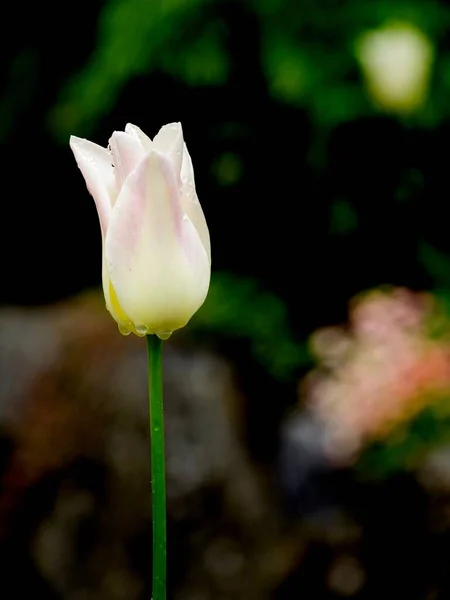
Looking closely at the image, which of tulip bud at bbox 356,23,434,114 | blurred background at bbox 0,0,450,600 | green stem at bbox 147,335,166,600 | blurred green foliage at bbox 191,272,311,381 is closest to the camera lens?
green stem at bbox 147,335,166,600

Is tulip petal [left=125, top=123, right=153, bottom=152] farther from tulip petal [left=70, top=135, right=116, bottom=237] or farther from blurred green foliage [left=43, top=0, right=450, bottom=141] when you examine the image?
blurred green foliage [left=43, top=0, right=450, bottom=141]

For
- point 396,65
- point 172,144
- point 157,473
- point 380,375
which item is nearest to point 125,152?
point 172,144

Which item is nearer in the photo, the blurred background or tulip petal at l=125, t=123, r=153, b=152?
tulip petal at l=125, t=123, r=153, b=152

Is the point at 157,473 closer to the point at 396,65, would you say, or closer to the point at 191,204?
the point at 191,204

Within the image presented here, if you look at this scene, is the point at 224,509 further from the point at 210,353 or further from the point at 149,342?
the point at 149,342

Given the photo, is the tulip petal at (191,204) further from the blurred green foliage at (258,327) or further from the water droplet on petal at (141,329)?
the blurred green foliage at (258,327)

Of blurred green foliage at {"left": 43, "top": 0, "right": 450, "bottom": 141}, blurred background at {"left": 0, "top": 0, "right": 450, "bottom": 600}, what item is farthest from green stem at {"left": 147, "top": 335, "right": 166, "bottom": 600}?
blurred green foliage at {"left": 43, "top": 0, "right": 450, "bottom": 141}
